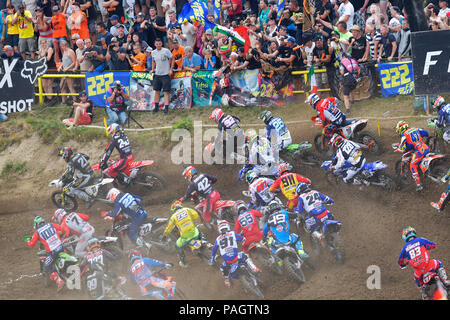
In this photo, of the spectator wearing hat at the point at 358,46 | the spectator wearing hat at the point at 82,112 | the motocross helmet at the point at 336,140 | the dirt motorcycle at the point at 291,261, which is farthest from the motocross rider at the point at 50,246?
the spectator wearing hat at the point at 358,46

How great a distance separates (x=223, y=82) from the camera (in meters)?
22.6

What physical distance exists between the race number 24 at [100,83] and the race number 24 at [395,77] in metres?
9.74

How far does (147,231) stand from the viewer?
17.0 m

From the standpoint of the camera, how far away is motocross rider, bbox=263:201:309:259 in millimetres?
15188

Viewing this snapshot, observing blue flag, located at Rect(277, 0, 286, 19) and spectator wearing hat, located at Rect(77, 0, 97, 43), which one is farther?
spectator wearing hat, located at Rect(77, 0, 97, 43)

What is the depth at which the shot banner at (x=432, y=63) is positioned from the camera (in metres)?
15.6

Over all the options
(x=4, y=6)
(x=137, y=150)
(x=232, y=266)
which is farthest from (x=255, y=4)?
(x=232, y=266)

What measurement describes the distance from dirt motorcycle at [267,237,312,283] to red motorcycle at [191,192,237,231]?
2553 millimetres

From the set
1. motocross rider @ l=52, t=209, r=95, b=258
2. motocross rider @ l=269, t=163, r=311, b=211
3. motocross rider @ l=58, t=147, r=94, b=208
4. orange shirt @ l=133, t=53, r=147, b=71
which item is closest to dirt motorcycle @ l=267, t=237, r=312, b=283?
motocross rider @ l=269, t=163, r=311, b=211

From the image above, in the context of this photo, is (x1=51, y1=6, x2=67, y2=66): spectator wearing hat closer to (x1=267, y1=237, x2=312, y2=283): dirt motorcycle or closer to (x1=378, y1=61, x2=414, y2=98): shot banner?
(x1=378, y1=61, x2=414, y2=98): shot banner

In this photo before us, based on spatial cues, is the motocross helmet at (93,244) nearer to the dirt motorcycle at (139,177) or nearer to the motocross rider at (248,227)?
the dirt motorcycle at (139,177)

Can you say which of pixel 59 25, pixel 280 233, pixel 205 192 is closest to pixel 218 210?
pixel 205 192

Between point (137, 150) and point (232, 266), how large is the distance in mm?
8479
